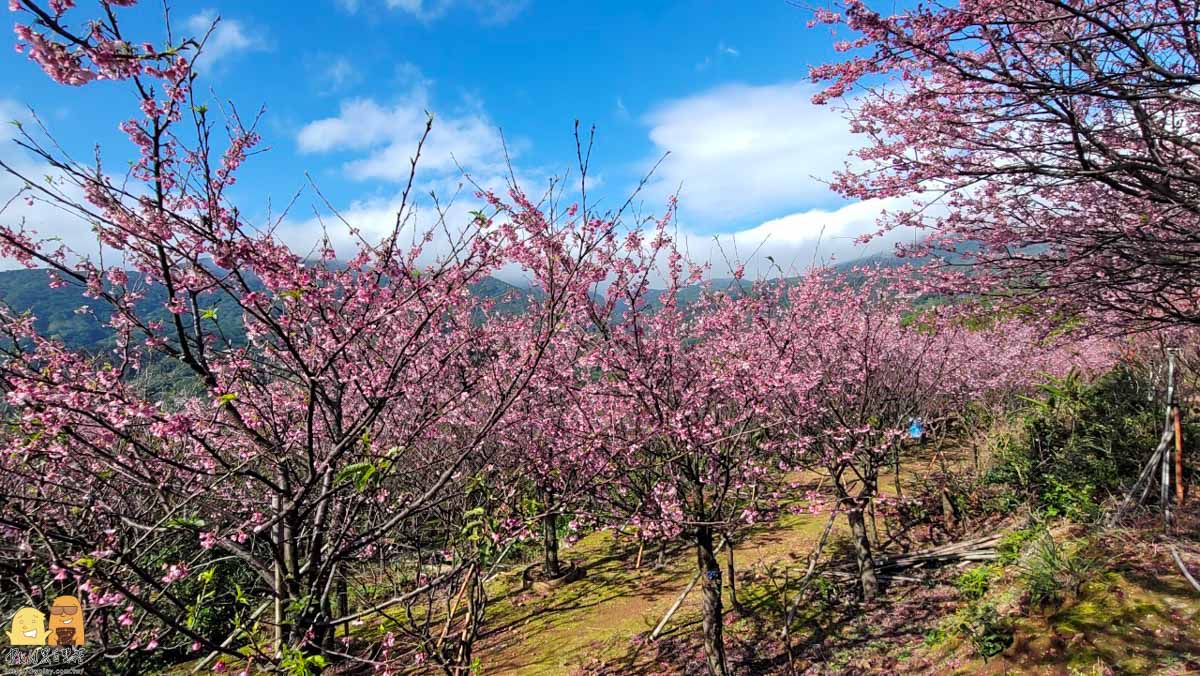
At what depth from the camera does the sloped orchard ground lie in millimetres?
4512

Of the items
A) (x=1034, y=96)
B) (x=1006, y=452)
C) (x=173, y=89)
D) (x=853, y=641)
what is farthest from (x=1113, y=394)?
(x=173, y=89)

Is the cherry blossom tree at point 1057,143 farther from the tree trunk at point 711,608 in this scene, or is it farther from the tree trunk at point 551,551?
the tree trunk at point 551,551

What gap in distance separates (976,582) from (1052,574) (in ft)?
5.44

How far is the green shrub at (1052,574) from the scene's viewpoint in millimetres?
5133

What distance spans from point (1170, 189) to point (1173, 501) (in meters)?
5.19

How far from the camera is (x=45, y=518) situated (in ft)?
14.3

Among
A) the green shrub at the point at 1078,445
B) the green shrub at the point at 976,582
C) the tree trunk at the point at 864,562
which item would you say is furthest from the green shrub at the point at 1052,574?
the tree trunk at the point at 864,562

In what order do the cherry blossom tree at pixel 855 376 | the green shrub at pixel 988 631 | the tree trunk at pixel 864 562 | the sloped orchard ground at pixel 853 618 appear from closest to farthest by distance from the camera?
1. the sloped orchard ground at pixel 853 618
2. the green shrub at pixel 988 631
3. the cherry blossom tree at pixel 855 376
4. the tree trunk at pixel 864 562

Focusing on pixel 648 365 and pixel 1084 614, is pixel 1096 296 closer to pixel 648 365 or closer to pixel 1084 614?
pixel 1084 614

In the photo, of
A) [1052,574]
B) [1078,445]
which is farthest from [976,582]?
[1078,445]

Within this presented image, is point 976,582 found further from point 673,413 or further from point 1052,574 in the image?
point 673,413
